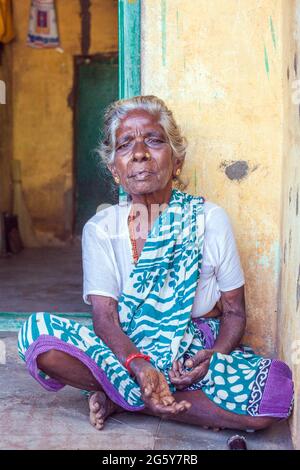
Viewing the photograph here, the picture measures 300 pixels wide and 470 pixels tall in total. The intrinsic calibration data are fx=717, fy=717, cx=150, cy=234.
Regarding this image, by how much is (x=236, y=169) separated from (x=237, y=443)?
4.25ft

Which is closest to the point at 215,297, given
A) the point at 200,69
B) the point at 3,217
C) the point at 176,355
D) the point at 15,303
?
the point at 176,355

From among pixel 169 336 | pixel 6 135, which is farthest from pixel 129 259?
pixel 6 135

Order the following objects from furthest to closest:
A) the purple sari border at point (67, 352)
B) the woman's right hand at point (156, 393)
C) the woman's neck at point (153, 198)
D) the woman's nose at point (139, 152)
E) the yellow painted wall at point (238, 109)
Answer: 1. the yellow painted wall at point (238, 109)
2. the woman's neck at point (153, 198)
3. the woman's nose at point (139, 152)
4. the purple sari border at point (67, 352)
5. the woman's right hand at point (156, 393)

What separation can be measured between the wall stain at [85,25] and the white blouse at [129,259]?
5.88 meters

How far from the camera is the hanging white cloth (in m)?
7.94

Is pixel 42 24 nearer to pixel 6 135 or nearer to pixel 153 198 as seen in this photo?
pixel 6 135

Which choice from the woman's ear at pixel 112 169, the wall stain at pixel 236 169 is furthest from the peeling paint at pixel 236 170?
the woman's ear at pixel 112 169

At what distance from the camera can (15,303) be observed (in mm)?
4715

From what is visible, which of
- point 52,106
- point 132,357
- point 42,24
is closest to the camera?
point 132,357

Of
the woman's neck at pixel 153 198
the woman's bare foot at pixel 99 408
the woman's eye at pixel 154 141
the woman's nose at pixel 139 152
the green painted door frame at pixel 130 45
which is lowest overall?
the woman's bare foot at pixel 99 408

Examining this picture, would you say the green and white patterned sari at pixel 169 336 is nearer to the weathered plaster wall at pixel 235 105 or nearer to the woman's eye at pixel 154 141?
the woman's eye at pixel 154 141

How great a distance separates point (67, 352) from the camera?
101 inches

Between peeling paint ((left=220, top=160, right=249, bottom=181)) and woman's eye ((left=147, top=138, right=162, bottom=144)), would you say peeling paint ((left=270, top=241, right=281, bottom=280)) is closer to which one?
peeling paint ((left=220, top=160, right=249, bottom=181))

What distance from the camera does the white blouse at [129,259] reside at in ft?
9.23
